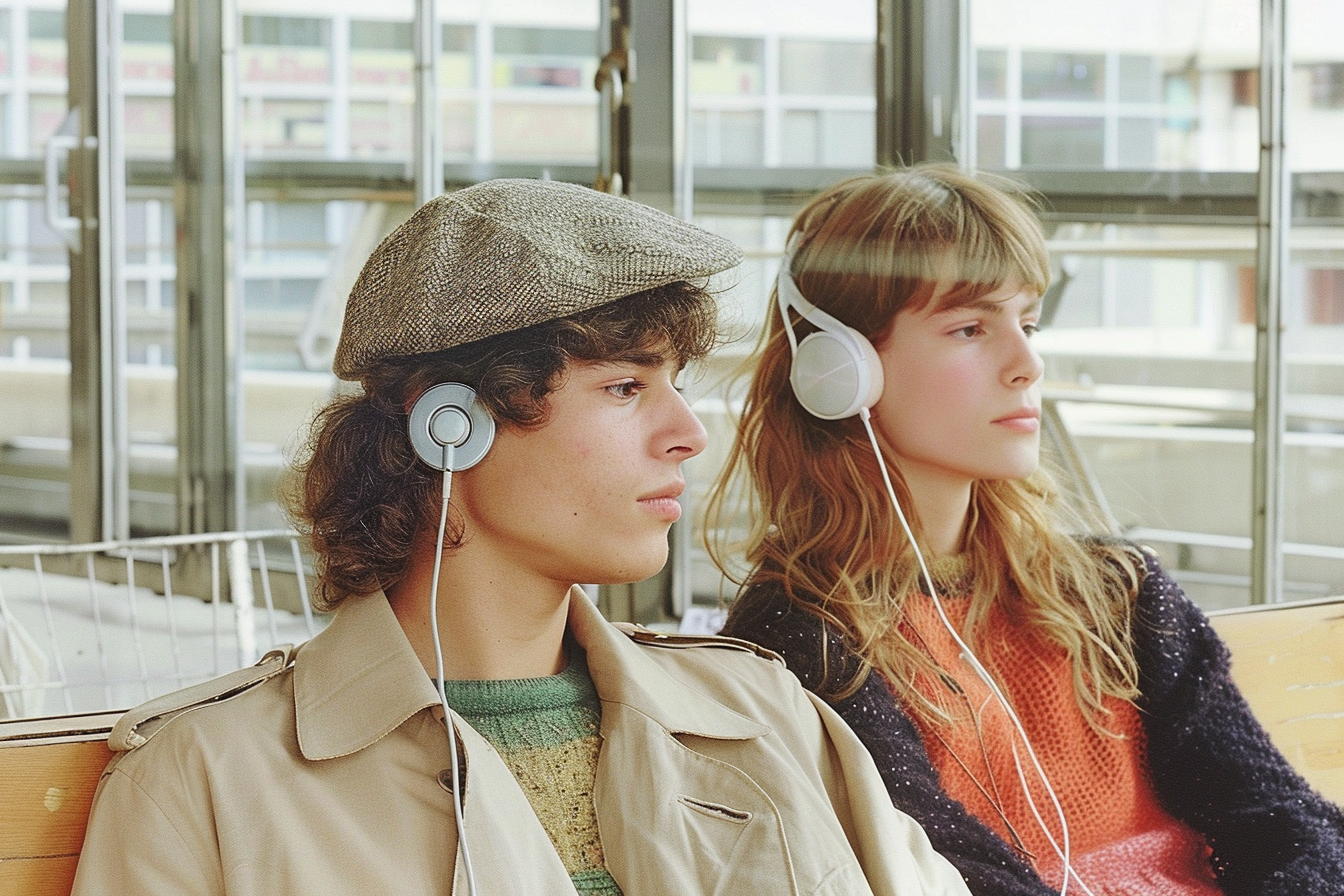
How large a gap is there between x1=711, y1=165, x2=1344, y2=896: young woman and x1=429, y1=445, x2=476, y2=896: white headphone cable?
47cm

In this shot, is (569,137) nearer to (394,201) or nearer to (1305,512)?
(394,201)

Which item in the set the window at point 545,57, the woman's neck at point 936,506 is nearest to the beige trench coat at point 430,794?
the woman's neck at point 936,506

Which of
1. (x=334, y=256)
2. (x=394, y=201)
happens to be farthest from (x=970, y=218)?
(x=334, y=256)

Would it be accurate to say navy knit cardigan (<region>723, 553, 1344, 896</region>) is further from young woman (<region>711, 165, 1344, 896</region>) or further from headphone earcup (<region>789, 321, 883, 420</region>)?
headphone earcup (<region>789, 321, 883, 420</region>)

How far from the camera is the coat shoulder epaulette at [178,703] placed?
1021mm

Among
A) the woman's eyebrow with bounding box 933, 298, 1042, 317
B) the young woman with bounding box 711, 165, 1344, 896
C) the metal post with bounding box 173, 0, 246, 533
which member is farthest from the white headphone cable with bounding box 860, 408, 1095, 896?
the metal post with bounding box 173, 0, 246, 533

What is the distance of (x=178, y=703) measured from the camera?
1054 mm

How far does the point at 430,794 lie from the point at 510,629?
0.58 ft

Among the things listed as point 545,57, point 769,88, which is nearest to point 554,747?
point 769,88

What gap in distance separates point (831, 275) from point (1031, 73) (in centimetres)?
151

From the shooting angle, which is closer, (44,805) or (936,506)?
(44,805)

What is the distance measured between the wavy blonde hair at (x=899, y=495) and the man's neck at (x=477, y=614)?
41 cm

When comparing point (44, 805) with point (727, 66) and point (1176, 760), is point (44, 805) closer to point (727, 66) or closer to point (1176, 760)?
point (1176, 760)

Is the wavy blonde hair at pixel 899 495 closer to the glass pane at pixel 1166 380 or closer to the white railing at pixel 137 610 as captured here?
the glass pane at pixel 1166 380
